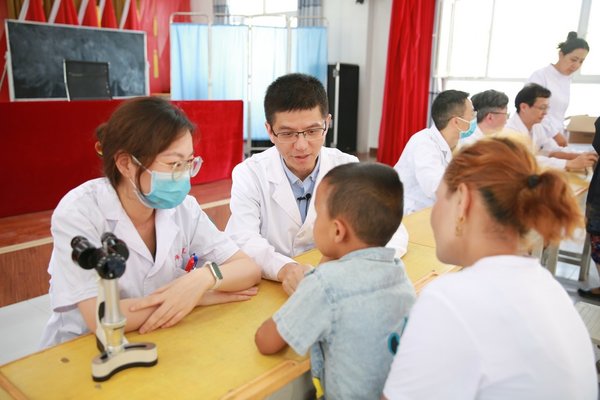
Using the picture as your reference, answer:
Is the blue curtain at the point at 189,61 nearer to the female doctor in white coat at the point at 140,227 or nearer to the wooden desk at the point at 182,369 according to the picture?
the female doctor in white coat at the point at 140,227

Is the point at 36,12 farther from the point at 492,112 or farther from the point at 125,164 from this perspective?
the point at 125,164

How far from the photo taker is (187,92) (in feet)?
21.3

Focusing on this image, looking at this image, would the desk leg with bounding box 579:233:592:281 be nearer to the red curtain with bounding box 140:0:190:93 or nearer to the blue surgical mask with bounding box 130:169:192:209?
the blue surgical mask with bounding box 130:169:192:209

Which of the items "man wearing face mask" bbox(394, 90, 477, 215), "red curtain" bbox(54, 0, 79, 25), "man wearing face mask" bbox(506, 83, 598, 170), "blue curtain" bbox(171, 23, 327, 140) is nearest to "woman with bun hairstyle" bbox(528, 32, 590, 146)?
"man wearing face mask" bbox(506, 83, 598, 170)

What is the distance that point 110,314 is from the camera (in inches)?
35.4

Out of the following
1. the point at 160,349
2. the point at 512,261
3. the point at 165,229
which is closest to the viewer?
the point at 512,261

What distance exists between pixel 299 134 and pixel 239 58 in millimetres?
4965

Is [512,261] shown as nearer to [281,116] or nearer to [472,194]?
[472,194]

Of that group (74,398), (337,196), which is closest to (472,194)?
(337,196)

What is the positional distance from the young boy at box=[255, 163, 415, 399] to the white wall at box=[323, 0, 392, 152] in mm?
6034

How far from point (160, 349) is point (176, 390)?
0.17 meters

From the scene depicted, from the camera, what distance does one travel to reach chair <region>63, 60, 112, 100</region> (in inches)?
216

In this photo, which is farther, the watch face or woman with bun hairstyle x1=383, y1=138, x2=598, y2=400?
the watch face

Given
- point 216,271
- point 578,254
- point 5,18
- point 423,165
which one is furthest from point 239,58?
point 216,271
